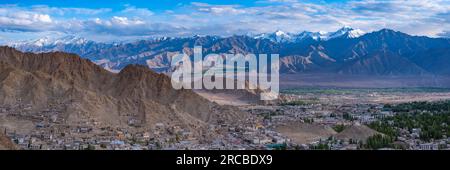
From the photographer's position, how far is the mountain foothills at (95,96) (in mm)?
61969

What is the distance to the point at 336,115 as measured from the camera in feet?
290

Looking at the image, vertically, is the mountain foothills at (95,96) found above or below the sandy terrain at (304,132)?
above

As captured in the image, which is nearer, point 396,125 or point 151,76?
point 396,125

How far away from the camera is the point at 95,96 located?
65.5 meters

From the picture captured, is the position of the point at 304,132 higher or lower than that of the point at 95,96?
lower

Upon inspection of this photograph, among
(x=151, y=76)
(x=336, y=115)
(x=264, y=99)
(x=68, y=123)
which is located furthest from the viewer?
(x=264, y=99)

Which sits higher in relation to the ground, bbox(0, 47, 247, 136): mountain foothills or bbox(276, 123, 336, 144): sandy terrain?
bbox(0, 47, 247, 136): mountain foothills

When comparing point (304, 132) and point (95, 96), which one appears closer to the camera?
point (304, 132)

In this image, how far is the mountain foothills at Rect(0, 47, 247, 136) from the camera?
61969 mm

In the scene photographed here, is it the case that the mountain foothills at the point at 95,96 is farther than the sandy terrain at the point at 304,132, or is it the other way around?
the mountain foothills at the point at 95,96
